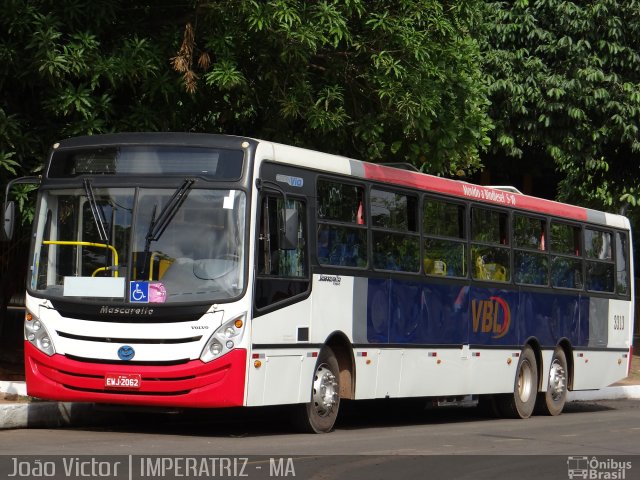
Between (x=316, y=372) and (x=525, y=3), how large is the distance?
1318 centimetres

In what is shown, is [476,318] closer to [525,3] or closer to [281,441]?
[281,441]

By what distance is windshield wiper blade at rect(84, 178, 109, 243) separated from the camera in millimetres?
13289

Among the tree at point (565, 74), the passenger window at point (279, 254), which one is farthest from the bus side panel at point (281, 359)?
the tree at point (565, 74)

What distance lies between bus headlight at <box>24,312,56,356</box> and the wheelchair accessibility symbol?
99cm

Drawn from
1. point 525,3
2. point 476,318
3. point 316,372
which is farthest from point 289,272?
point 525,3

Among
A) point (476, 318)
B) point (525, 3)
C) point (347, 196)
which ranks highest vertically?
point (525, 3)

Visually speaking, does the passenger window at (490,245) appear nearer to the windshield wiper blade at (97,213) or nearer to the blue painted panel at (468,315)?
the blue painted panel at (468,315)

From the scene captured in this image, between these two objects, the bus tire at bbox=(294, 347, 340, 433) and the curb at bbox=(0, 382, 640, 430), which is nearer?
the curb at bbox=(0, 382, 640, 430)

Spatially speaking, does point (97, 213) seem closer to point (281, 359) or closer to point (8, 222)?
point (8, 222)

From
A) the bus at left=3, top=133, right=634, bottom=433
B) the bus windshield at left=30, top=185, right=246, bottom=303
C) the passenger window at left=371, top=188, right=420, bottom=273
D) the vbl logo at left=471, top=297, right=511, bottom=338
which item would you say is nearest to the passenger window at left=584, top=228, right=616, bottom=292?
the vbl logo at left=471, top=297, right=511, bottom=338

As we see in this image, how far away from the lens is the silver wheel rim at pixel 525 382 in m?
19.1

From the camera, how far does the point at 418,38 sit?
17.6 metres

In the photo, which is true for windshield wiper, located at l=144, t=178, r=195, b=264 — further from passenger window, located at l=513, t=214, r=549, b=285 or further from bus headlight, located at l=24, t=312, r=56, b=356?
passenger window, located at l=513, t=214, r=549, b=285

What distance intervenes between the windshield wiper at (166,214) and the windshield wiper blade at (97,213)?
A: 0.47 metres
